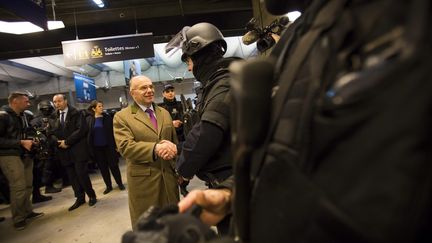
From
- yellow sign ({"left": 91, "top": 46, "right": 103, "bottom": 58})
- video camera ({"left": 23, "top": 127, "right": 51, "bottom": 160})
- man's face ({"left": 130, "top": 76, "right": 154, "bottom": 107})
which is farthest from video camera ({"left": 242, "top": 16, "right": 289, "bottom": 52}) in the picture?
yellow sign ({"left": 91, "top": 46, "right": 103, "bottom": 58})

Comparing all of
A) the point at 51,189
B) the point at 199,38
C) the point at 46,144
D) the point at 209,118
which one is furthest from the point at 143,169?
the point at 51,189

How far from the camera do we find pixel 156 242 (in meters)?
0.51

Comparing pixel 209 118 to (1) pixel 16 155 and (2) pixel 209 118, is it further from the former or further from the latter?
(1) pixel 16 155

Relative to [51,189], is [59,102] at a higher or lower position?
higher

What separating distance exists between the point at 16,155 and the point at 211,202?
13.0 feet

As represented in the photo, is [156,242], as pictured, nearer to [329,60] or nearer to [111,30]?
[329,60]

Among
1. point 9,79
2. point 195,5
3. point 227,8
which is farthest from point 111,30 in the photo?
point 9,79

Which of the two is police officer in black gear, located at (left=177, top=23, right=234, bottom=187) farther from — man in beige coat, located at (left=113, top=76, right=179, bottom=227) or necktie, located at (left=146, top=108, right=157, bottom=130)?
necktie, located at (left=146, top=108, right=157, bottom=130)

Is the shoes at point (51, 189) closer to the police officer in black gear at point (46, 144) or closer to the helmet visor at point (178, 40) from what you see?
the police officer in black gear at point (46, 144)

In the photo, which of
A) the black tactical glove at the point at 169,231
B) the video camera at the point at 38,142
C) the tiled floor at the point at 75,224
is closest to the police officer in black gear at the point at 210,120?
the black tactical glove at the point at 169,231

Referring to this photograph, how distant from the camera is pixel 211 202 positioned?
79 centimetres

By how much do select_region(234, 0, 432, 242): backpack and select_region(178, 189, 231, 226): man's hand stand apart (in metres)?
0.27

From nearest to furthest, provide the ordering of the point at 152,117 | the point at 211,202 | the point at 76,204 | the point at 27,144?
1. the point at 211,202
2. the point at 152,117
3. the point at 27,144
4. the point at 76,204

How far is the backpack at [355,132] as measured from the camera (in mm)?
339
